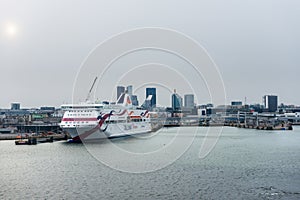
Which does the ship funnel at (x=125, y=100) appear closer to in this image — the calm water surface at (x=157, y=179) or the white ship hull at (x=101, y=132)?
the white ship hull at (x=101, y=132)

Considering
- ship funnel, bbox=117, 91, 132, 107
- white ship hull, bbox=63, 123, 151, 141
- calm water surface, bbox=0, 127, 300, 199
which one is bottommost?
calm water surface, bbox=0, 127, 300, 199

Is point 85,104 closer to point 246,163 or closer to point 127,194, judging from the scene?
point 246,163

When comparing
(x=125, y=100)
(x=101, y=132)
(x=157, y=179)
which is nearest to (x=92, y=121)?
(x=101, y=132)

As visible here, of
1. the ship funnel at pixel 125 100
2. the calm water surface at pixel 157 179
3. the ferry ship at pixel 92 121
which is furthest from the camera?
the ship funnel at pixel 125 100

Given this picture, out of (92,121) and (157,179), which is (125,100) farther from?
(157,179)

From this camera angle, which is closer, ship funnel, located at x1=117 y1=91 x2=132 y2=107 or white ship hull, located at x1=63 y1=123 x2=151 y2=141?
white ship hull, located at x1=63 y1=123 x2=151 y2=141

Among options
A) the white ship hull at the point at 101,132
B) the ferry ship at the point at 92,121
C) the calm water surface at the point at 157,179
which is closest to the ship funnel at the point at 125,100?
the white ship hull at the point at 101,132

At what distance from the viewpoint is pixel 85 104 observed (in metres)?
29.3

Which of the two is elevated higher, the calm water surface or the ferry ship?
the ferry ship

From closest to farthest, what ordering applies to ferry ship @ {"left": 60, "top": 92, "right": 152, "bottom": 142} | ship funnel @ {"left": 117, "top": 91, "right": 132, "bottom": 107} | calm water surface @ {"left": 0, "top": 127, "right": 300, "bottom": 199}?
1. calm water surface @ {"left": 0, "top": 127, "right": 300, "bottom": 199}
2. ferry ship @ {"left": 60, "top": 92, "right": 152, "bottom": 142}
3. ship funnel @ {"left": 117, "top": 91, "right": 132, "bottom": 107}

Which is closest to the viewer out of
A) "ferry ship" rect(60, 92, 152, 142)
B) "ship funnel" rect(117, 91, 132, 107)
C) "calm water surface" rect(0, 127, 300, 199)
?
"calm water surface" rect(0, 127, 300, 199)

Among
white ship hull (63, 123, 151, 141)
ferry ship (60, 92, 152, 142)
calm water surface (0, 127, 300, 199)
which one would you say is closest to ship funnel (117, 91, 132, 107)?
white ship hull (63, 123, 151, 141)

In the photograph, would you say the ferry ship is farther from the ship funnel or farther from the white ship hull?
the ship funnel

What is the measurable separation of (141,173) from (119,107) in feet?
63.2
